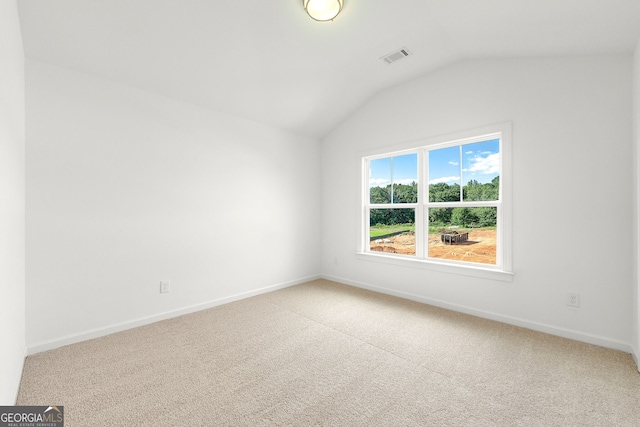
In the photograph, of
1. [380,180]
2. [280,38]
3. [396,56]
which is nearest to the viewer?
[280,38]

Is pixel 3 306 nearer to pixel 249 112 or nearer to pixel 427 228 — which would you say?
pixel 249 112

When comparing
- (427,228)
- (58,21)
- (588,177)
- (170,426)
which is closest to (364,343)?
(170,426)

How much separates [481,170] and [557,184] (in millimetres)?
719

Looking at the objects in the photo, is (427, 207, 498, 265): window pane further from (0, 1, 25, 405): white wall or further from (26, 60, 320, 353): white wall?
(0, 1, 25, 405): white wall

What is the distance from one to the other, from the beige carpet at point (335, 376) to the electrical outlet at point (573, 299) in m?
0.33

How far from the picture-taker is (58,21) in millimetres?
2088

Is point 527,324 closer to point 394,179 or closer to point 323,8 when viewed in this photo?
point 394,179

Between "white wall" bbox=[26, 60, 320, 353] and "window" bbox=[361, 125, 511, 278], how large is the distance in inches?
60.1

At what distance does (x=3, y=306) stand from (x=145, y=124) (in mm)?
2001

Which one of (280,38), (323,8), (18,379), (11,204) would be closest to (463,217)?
(323,8)

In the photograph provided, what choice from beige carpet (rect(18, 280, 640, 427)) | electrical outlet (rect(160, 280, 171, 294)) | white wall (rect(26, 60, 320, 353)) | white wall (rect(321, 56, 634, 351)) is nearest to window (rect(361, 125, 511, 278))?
white wall (rect(321, 56, 634, 351))

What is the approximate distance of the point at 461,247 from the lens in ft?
11.0

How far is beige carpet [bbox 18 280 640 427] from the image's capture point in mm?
1594

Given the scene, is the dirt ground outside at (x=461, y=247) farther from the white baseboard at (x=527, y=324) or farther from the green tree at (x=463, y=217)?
the white baseboard at (x=527, y=324)
